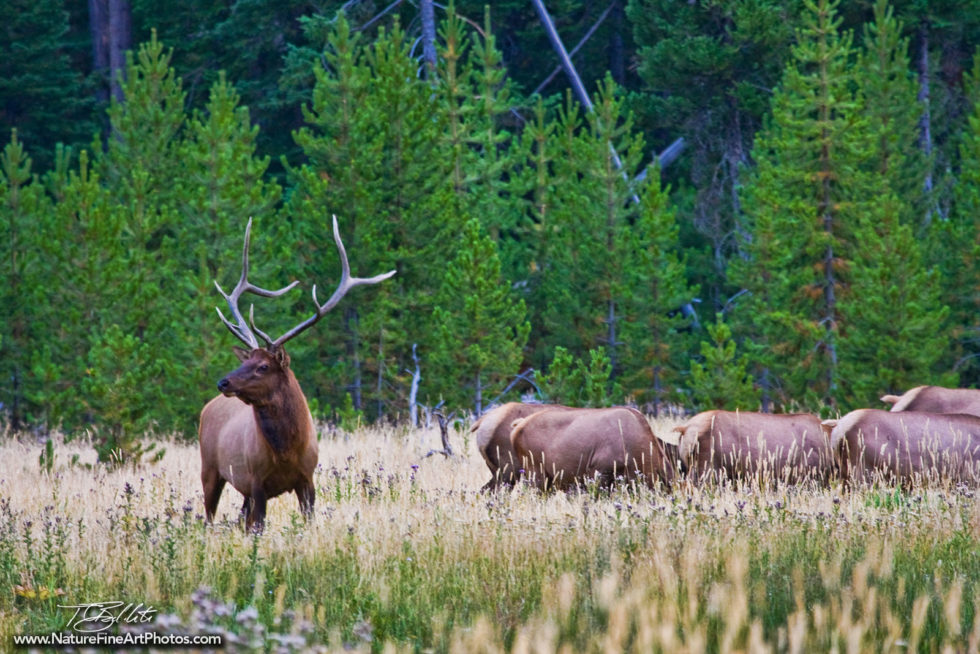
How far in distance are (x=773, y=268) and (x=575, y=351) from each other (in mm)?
3490

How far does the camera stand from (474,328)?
16.8 m

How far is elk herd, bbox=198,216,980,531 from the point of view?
329 inches

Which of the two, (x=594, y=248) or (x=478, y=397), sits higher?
(x=594, y=248)

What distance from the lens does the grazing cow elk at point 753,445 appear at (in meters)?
9.80

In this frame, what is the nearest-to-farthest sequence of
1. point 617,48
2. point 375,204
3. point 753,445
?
1. point 753,445
2. point 375,204
3. point 617,48

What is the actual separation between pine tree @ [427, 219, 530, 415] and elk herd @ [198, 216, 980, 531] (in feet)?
21.5

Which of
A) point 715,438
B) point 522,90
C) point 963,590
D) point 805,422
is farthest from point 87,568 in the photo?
point 522,90

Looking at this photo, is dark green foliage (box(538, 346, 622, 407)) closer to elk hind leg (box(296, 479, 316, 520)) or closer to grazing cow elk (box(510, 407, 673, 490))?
grazing cow elk (box(510, 407, 673, 490))

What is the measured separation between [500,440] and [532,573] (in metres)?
3.52

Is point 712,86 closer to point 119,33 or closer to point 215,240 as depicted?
point 215,240

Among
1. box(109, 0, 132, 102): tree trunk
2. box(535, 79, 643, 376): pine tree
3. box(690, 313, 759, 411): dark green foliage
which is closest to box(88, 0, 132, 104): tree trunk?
box(109, 0, 132, 102): tree trunk
